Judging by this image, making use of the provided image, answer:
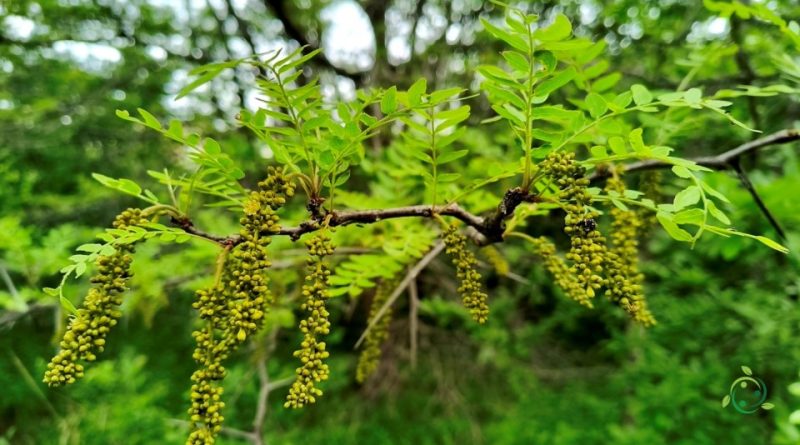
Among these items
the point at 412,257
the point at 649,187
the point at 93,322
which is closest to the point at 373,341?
the point at 412,257

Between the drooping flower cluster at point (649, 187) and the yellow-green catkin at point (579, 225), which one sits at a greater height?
the drooping flower cluster at point (649, 187)

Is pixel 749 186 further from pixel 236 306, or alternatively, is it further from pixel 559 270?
pixel 236 306

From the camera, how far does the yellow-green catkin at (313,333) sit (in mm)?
1042

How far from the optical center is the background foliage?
95.4 inches

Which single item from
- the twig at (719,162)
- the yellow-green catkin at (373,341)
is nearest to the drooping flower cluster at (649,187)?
the twig at (719,162)

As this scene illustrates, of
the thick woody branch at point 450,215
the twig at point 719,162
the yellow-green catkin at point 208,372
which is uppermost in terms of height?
the twig at point 719,162

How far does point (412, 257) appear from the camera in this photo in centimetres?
185

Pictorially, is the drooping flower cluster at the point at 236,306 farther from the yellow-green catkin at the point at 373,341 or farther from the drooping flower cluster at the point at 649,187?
the drooping flower cluster at the point at 649,187

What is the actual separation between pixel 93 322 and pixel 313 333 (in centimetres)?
42

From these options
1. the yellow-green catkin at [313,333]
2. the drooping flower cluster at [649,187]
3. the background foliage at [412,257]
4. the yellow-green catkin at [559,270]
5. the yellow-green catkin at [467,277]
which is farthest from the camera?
the background foliage at [412,257]

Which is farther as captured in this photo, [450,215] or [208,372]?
[450,215]

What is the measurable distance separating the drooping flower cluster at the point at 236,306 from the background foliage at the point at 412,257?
44cm

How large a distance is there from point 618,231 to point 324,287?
754mm

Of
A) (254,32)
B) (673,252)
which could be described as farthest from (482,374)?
(254,32)
